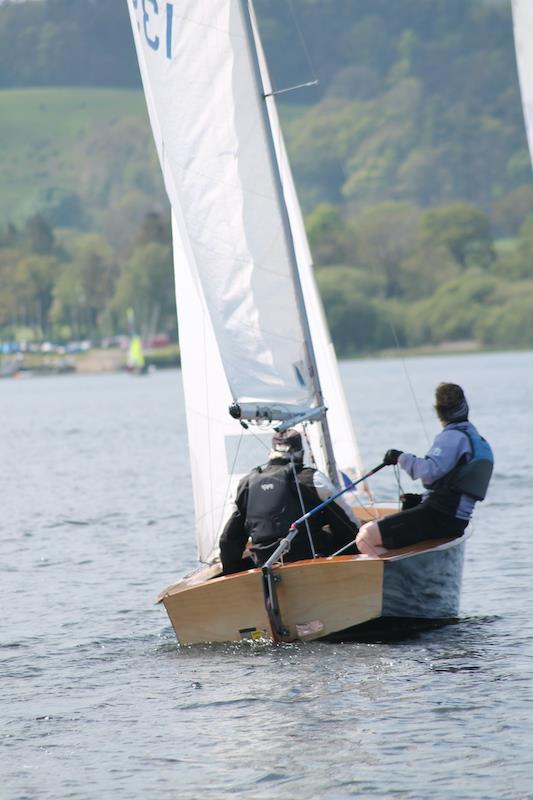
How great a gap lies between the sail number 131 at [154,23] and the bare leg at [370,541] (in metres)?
4.23

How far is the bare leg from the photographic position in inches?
488

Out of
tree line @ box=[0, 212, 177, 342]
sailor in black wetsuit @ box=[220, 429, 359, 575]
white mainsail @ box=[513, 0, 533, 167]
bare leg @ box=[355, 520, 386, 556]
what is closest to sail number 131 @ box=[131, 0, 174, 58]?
sailor in black wetsuit @ box=[220, 429, 359, 575]

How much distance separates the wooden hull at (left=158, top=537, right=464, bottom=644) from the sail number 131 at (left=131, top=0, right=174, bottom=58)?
14.4 feet

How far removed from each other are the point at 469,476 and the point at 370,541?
90 centimetres

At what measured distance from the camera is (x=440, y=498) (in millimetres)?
12578

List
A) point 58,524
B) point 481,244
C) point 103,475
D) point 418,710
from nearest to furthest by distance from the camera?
point 418,710, point 58,524, point 103,475, point 481,244

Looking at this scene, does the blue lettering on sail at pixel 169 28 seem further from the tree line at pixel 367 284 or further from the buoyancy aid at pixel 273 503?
the tree line at pixel 367 284

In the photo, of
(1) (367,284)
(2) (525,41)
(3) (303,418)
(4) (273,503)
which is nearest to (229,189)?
(3) (303,418)

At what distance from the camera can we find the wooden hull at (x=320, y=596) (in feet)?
39.9

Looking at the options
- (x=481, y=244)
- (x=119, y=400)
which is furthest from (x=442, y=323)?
(x=119, y=400)

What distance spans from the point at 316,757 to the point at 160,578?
29.1ft

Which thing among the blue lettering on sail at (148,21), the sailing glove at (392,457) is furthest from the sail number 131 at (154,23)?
the sailing glove at (392,457)

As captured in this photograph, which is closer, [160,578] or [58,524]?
[160,578]

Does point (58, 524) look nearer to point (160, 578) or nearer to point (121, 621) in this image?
point (160, 578)
